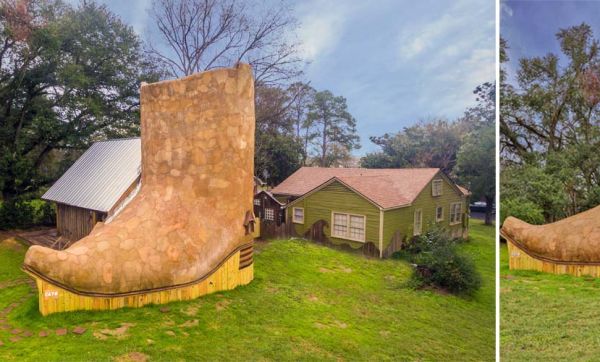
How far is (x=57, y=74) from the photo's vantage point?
4.89 metres

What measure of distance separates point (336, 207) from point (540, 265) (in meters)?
3.12

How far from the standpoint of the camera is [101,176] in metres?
4.79

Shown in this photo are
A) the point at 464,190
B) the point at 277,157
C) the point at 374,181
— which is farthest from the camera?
the point at 374,181

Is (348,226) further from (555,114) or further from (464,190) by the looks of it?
(555,114)

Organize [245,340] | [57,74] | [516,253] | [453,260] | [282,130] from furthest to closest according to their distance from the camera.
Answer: [282,130] < [57,74] < [453,260] < [516,253] < [245,340]

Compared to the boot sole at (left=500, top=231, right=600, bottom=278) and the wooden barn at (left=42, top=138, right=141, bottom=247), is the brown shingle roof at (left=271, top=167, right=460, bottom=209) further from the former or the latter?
the wooden barn at (left=42, top=138, right=141, bottom=247)

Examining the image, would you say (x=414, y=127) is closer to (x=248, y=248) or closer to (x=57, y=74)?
(x=248, y=248)

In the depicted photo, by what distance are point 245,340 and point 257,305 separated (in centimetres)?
64

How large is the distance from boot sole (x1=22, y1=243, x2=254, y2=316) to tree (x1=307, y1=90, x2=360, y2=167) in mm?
2419

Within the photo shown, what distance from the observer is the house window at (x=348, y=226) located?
5.73 meters

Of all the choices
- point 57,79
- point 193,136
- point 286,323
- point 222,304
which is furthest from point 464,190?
point 57,79

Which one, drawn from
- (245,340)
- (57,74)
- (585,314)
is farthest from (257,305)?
(57,74)

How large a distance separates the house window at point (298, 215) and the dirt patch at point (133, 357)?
13.3 ft

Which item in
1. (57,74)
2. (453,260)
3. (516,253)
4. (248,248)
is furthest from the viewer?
(57,74)
